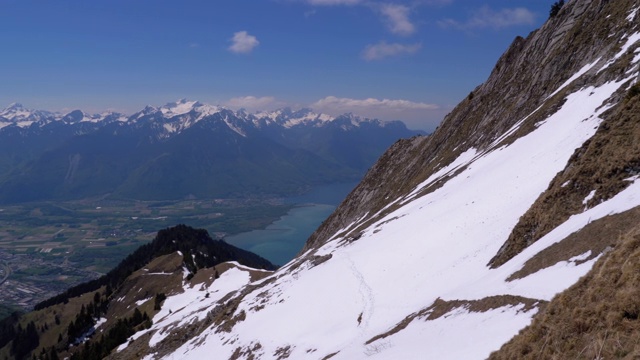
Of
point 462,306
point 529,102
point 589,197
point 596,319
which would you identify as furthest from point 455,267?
point 529,102

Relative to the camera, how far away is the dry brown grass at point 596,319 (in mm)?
9375

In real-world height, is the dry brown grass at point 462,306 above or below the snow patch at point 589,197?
below

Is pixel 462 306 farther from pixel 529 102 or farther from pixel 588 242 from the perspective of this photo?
pixel 529 102

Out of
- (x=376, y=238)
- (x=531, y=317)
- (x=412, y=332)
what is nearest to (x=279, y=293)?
(x=376, y=238)

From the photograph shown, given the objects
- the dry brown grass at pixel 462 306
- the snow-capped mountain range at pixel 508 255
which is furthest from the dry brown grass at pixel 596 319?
the dry brown grass at pixel 462 306

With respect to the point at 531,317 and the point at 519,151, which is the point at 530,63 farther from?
the point at 531,317

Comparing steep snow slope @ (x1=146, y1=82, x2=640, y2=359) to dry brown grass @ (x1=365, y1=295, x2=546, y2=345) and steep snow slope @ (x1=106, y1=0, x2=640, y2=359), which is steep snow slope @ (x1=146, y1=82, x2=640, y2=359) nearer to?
steep snow slope @ (x1=106, y1=0, x2=640, y2=359)

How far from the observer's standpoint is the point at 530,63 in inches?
2591

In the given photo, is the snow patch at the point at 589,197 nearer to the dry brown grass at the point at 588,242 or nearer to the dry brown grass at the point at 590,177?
the dry brown grass at the point at 590,177

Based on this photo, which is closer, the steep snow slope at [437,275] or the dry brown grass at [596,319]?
the dry brown grass at [596,319]

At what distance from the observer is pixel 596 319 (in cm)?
1023

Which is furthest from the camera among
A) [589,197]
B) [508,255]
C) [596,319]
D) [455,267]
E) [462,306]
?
[455,267]

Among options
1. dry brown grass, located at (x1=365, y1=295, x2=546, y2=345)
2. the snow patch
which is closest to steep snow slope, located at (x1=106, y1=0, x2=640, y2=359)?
dry brown grass, located at (x1=365, y1=295, x2=546, y2=345)

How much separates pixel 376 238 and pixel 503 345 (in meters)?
30.6
